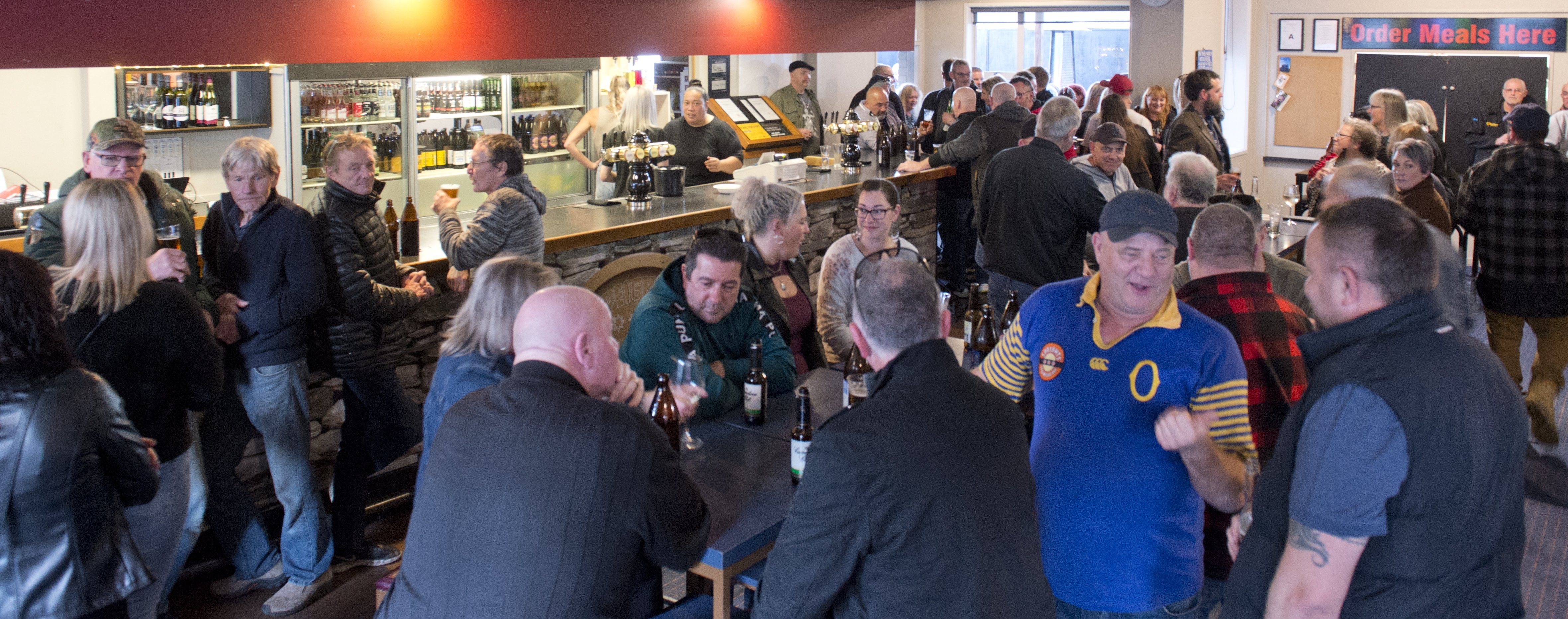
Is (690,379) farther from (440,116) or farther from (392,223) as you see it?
(440,116)

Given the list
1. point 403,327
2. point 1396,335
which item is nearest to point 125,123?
point 403,327

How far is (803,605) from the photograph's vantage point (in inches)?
78.0

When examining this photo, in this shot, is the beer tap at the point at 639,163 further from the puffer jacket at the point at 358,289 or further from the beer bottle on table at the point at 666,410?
the beer bottle on table at the point at 666,410

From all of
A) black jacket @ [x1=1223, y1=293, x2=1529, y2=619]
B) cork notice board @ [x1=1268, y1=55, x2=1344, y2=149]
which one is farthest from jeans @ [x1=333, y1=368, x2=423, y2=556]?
cork notice board @ [x1=1268, y1=55, x2=1344, y2=149]

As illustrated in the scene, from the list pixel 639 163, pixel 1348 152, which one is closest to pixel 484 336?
pixel 639 163

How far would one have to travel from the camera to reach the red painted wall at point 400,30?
3.83 meters

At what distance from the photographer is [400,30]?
4.91 m

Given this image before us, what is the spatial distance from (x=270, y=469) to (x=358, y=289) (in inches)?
28.2

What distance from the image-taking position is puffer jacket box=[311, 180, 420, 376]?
13.4 feet

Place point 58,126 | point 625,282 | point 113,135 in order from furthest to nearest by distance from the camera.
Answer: point 58,126, point 625,282, point 113,135

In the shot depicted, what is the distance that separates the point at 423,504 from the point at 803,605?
774 mm

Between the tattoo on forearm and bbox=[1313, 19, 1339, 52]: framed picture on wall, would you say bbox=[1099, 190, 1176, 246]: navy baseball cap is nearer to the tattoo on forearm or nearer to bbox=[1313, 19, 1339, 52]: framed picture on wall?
the tattoo on forearm

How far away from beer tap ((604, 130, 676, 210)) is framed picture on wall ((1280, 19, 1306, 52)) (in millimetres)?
8787

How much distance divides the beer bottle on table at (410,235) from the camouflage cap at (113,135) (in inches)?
44.0
